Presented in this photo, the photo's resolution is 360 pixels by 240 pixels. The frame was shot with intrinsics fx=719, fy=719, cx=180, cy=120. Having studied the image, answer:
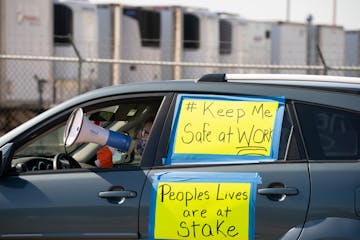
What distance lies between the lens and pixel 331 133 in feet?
12.3

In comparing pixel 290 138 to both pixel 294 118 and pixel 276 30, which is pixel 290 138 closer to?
pixel 294 118

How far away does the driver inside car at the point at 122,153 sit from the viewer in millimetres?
4258

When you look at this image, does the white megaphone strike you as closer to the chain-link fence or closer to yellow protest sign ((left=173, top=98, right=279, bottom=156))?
yellow protest sign ((left=173, top=98, right=279, bottom=156))

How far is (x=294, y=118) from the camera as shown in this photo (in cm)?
383

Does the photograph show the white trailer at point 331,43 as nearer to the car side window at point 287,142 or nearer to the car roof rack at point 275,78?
the car roof rack at point 275,78

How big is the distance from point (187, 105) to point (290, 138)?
616 millimetres

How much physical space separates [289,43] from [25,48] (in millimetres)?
10901

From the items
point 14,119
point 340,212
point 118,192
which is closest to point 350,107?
point 340,212

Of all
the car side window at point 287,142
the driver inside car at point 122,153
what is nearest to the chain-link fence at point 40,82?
the driver inside car at point 122,153

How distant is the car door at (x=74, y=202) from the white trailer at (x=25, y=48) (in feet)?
37.8

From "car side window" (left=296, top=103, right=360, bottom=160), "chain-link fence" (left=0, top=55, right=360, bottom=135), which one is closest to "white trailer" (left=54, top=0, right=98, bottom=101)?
"chain-link fence" (left=0, top=55, right=360, bottom=135)

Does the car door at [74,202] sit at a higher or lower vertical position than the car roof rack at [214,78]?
lower

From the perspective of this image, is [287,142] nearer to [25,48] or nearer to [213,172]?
[213,172]

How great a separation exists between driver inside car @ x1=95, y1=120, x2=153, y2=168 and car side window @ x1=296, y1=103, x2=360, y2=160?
960mm
